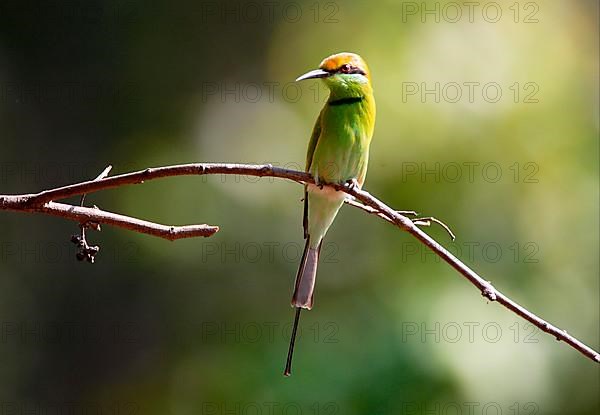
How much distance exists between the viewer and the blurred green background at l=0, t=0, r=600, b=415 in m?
3.55

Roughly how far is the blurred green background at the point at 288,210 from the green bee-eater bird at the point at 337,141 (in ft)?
4.20

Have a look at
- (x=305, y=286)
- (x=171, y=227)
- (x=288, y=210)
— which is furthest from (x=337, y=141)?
(x=288, y=210)

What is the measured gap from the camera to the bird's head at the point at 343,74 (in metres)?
2.24

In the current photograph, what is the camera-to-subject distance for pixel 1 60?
435cm

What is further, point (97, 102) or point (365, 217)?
point (97, 102)

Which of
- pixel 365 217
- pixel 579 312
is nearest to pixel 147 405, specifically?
pixel 365 217

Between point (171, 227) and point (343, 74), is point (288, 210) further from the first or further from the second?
point (171, 227)

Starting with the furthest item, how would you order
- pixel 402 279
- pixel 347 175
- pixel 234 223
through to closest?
pixel 234 223, pixel 402 279, pixel 347 175

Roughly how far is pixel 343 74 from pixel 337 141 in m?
0.18

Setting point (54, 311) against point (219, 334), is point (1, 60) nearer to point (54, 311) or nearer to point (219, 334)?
point (54, 311)

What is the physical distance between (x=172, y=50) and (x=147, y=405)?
1.77 meters

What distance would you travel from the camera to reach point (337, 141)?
222 cm

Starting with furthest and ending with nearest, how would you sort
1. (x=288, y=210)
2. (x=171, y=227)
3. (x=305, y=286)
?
(x=288, y=210) < (x=305, y=286) < (x=171, y=227)

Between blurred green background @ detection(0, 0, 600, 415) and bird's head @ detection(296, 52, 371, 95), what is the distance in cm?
135
